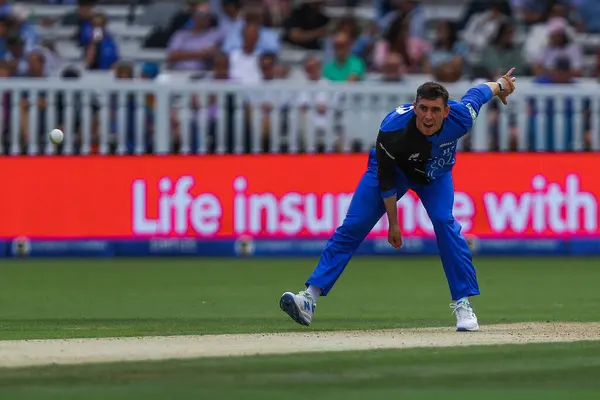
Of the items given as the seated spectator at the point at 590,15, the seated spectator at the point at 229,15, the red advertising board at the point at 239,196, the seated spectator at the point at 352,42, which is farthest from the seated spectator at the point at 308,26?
the red advertising board at the point at 239,196

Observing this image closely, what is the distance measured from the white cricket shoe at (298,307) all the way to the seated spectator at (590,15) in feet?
45.7

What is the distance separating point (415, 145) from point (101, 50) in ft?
37.3

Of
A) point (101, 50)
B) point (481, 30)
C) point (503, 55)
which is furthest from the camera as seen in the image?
point (481, 30)

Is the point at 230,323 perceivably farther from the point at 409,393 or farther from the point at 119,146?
the point at 119,146

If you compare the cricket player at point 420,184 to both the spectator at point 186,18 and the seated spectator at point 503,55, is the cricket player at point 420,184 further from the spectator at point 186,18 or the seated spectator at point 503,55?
the spectator at point 186,18

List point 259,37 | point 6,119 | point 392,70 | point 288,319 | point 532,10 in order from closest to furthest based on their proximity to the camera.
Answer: point 288,319
point 6,119
point 392,70
point 259,37
point 532,10

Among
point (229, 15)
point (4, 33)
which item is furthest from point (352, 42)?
point (4, 33)

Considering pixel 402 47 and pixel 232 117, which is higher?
pixel 402 47

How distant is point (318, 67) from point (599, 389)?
42.0ft

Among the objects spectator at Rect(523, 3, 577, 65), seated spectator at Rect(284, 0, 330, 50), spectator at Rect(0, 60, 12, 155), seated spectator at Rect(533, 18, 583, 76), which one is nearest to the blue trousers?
spectator at Rect(0, 60, 12, 155)

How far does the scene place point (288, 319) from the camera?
1113cm

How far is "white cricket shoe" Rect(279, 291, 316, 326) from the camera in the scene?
33.3 ft

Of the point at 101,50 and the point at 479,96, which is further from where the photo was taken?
the point at 101,50

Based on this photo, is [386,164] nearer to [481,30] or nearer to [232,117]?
[232,117]
